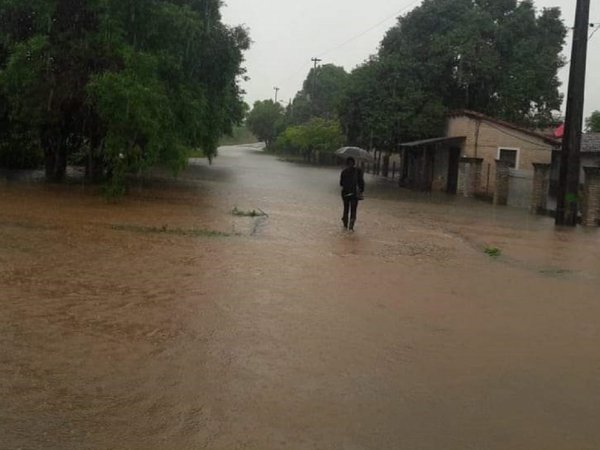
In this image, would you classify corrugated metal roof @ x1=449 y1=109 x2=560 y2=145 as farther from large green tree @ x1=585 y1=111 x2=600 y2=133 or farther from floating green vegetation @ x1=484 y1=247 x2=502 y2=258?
large green tree @ x1=585 y1=111 x2=600 y2=133

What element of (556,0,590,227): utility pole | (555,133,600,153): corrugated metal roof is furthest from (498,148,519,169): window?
(556,0,590,227): utility pole

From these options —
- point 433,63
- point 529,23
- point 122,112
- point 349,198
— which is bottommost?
point 349,198

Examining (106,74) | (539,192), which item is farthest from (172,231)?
(539,192)

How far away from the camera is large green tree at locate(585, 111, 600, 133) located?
1940 inches

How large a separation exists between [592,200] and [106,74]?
45.8 feet

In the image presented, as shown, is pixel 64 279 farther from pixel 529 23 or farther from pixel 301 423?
pixel 529 23

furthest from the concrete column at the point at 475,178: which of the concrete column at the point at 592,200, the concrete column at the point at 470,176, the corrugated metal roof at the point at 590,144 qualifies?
the concrete column at the point at 592,200

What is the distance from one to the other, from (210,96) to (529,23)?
20372mm

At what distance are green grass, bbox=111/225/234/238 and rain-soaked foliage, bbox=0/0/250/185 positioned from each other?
4.03 metres

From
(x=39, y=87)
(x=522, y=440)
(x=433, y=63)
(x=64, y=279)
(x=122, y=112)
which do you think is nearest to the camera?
(x=522, y=440)

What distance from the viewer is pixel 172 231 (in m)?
13.4

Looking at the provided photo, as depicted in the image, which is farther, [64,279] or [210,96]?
[210,96]

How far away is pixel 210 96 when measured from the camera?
24.7m

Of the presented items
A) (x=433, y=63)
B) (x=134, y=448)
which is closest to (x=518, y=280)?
(x=134, y=448)
